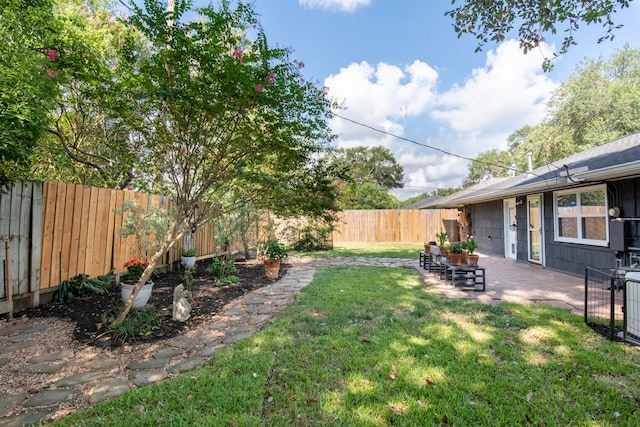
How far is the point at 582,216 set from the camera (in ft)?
20.3

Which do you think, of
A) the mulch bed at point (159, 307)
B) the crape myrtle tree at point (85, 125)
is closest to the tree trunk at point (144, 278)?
the mulch bed at point (159, 307)

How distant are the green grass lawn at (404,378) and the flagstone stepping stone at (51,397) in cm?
31

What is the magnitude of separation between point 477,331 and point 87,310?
185 inches

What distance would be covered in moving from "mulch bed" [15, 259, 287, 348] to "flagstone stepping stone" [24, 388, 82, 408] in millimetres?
767

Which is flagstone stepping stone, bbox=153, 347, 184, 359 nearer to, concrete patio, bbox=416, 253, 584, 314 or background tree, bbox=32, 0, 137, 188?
background tree, bbox=32, 0, 137, 188

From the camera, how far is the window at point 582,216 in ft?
18.7

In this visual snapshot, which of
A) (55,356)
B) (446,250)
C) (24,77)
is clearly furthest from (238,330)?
(446,250)

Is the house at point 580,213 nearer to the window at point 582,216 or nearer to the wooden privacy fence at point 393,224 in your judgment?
the window at point 582,216

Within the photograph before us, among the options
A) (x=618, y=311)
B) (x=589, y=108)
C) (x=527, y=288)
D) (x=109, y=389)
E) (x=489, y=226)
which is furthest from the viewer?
(x=589, y=108)

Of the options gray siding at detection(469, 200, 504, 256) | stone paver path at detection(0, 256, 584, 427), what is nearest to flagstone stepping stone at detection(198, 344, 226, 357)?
stone paver path at detection(0, 256, 584, 427)

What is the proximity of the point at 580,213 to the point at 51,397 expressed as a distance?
850 cm

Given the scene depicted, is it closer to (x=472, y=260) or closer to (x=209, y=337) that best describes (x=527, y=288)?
(x=472, y=260)

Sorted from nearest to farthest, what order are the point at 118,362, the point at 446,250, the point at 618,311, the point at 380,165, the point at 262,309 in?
the point at 118,362 < the point at 618,311 < the point at 262,309 < the point at 446,250 < the point at 380,165

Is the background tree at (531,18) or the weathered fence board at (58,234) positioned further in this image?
the background tree at (531,18)
